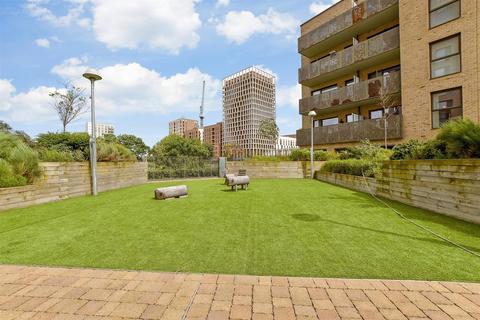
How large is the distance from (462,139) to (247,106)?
152 meters

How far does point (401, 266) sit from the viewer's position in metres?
3.40

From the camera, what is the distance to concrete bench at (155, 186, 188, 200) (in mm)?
9547

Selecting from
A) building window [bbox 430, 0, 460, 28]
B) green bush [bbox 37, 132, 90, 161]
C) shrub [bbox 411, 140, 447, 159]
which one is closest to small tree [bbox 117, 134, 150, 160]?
green bush [bbox 37, 132, 90, 161]

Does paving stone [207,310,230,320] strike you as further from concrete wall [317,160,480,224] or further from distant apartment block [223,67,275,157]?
distant apartment block [223,67,275,157]

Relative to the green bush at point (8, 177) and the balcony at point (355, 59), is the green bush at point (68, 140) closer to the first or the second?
the green bush at point (8, 177)

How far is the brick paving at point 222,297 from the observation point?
2.44 meters

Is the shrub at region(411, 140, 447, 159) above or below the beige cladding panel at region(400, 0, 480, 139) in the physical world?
below

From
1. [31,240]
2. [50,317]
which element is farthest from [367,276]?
[31,240]

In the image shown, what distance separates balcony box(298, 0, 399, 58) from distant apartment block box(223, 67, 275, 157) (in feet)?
402

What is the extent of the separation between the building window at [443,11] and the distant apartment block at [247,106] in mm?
131098

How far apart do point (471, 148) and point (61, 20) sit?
560 inches

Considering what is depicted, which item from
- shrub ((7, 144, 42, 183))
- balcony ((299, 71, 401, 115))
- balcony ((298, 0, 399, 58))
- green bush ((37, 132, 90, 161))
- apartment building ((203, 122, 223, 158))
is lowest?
shrub ((7, 144, 42, 183))

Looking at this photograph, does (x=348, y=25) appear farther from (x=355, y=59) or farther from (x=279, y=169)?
(x=279, y=169)

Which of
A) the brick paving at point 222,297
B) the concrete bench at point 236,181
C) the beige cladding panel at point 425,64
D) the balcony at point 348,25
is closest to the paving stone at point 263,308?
the brick paving at point 222,297
